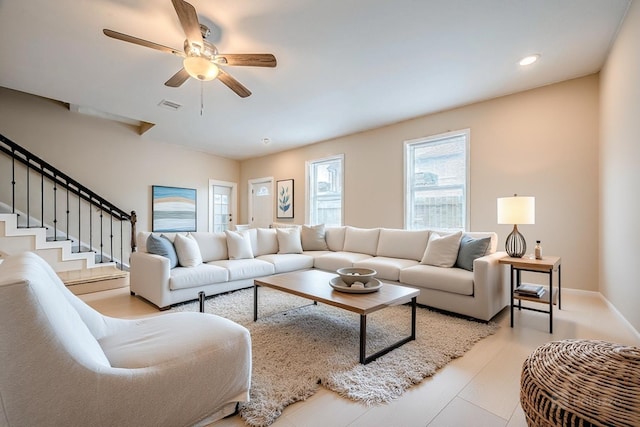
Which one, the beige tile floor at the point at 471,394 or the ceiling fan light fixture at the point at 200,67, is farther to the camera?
the ceiling fan light fixture at the point at 200,67

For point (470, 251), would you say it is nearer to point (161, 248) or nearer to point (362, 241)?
point (362, 241)

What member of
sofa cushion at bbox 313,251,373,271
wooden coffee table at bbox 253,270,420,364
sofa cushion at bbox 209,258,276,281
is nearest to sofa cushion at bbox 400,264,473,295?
wooden coffee table at bbox 253,270,420,364

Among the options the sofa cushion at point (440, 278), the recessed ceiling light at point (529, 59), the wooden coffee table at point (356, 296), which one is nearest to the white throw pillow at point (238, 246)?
the wooden coffee table at point (356, 296)

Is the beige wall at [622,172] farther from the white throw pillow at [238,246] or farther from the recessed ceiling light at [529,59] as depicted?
the white throw pillow at [238,246]

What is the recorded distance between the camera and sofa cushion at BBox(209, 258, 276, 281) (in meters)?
3.53

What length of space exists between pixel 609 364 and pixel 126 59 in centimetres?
420

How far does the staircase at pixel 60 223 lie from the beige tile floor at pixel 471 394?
375cm

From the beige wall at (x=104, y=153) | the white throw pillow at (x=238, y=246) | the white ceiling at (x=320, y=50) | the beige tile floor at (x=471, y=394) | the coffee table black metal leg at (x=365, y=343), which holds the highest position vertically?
the white ceiling at (x=320, y=50)

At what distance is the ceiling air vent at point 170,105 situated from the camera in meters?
4.03

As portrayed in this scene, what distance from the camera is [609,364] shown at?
3.26ft

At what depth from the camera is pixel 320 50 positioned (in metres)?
2.74

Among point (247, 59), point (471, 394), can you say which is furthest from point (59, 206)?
point (471, 394)

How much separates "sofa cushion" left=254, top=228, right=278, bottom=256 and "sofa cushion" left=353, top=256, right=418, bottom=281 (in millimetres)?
1531

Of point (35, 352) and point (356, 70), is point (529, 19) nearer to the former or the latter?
point (356, 70)
